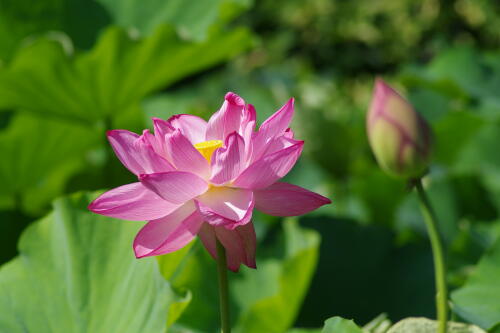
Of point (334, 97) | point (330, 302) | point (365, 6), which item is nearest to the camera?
point (330, 302)

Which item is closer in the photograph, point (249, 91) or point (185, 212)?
point (185, 212)

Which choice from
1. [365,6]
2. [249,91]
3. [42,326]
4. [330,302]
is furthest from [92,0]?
[365,6]

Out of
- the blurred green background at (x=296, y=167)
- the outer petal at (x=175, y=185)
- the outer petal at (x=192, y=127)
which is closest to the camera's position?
the outer petal at (x=175, y=185)

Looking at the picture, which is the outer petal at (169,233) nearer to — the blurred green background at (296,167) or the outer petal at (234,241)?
the outer petal at (234,241)

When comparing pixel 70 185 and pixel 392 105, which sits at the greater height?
A: pixel 392 105

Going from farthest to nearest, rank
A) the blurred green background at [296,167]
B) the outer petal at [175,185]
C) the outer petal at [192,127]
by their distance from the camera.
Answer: the blurred green background at [296,167] < the outer petal at [192,127] < the outer petal at [175,185]

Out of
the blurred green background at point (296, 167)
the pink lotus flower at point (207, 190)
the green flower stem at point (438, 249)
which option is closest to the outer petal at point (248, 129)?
the pink lotus flower at point (207, 190)

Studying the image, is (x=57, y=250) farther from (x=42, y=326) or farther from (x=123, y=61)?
(x=123, y=61)
